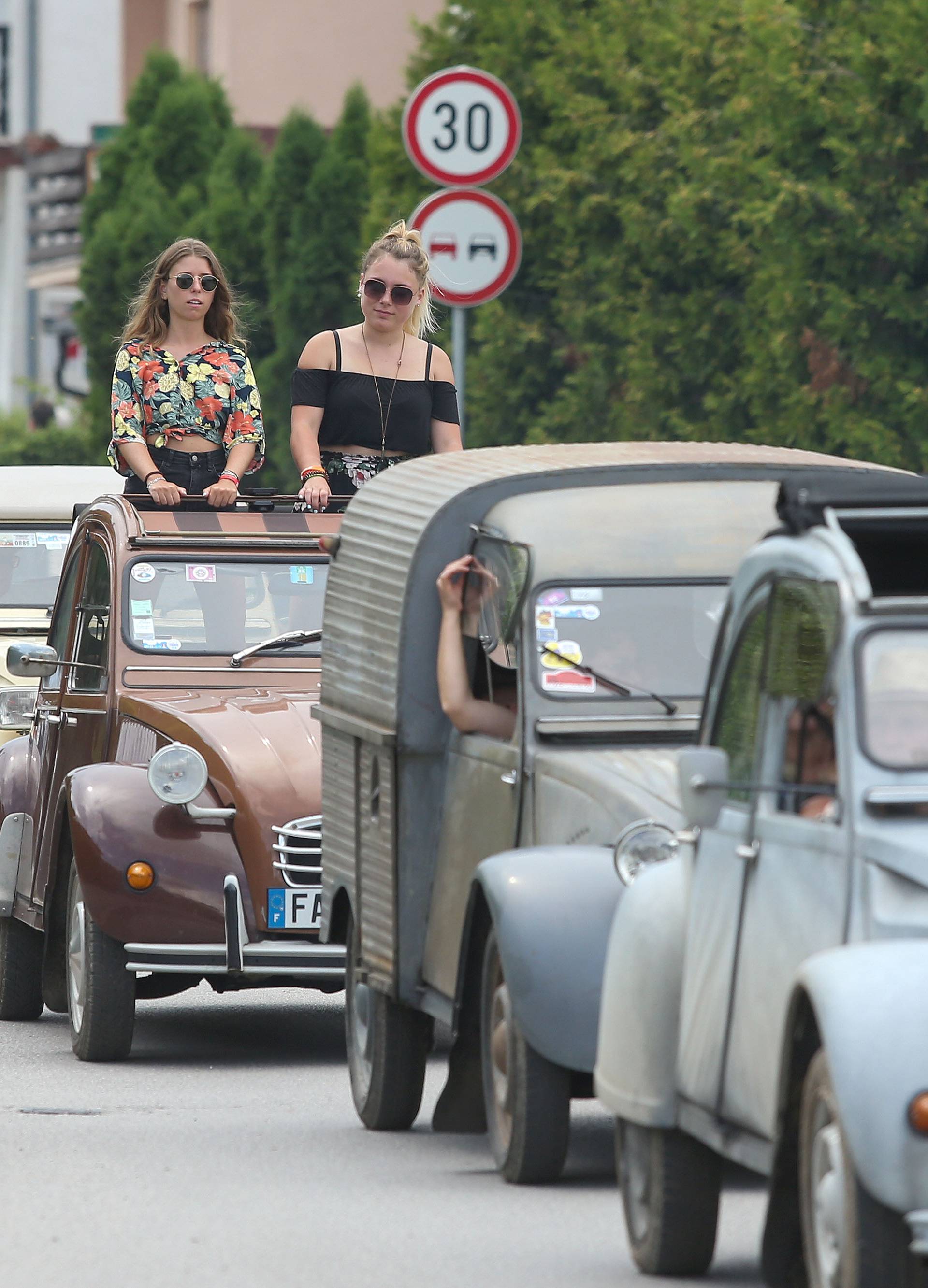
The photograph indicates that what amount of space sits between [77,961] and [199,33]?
2080 inches

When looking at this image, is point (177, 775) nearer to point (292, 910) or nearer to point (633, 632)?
point (292, 910)

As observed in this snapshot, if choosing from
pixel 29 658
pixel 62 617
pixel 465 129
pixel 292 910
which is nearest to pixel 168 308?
pixel 62 617

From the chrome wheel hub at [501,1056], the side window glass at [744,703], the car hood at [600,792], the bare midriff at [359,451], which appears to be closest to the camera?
the side window glass at [744,703]

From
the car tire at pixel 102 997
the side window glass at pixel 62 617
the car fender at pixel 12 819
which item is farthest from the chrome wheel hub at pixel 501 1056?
the side window glass at pixel 62 617

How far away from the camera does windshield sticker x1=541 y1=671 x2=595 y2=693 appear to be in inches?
324

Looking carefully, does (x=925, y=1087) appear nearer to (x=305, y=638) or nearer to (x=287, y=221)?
(x=305, y=638)

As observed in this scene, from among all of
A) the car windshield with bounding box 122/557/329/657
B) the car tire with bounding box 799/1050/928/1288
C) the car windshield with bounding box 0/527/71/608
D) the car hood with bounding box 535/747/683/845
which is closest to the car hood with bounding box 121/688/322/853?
the car windshield with bounding box 122/557/329/657

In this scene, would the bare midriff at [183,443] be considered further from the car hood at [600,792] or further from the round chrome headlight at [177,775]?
the car hood at [600,792]

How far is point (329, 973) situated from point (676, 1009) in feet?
12.6

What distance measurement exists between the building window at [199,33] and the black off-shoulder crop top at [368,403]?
162ft

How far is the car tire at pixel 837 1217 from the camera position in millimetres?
5027

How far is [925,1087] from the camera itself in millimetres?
4945

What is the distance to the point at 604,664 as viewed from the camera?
8.37 meters

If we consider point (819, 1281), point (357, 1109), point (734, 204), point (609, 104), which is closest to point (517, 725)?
point (357, 1109)
